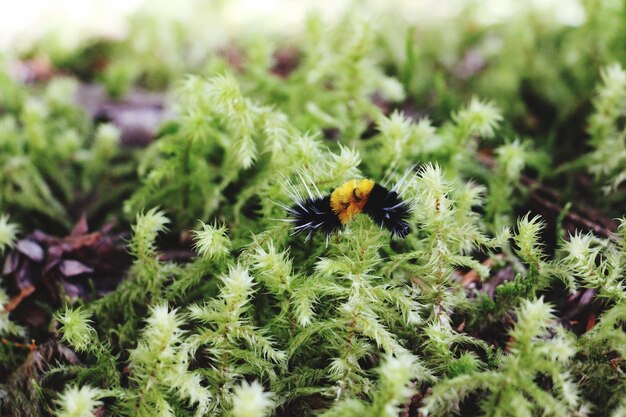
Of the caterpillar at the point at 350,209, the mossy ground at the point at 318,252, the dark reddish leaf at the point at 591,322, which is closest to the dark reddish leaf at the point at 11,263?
the mossy ground at the point at 318,252

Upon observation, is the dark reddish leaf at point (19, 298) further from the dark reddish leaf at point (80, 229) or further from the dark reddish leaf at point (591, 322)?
the dark reddish leaf at point (591, 322)

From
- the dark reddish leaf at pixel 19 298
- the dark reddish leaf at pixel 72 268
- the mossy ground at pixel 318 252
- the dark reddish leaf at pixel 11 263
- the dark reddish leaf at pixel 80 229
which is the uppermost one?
the mossy ground at pixel 318 252

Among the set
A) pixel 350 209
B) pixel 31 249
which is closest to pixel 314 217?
A: pixel 350 209

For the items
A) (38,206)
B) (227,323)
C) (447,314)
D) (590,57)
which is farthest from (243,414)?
(590,57)

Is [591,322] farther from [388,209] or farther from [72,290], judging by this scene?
[72,290]

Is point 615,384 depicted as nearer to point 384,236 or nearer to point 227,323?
point 384,236
